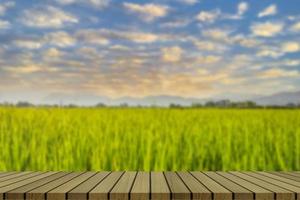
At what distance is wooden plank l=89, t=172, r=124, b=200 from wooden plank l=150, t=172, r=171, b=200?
Result: 0.91ft

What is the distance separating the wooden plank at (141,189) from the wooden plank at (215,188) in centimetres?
41

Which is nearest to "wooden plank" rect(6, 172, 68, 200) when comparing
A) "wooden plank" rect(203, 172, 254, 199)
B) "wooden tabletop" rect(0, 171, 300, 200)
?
"wooden tabletop" rect(0, 171, 300, 200)

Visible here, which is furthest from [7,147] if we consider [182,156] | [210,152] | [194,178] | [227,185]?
[227,185]

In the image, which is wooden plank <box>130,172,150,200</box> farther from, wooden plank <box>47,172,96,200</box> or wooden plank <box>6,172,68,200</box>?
wooden plank <box>6,172,68,200</box>

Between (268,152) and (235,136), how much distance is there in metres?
0.90

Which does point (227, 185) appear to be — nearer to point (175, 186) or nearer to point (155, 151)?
point (175, 186)

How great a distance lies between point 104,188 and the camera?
9.68 ft

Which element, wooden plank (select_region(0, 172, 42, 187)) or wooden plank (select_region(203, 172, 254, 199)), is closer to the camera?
wooden plank (select_region(203, 172, 254, 199))

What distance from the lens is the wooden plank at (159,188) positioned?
280 centimetres

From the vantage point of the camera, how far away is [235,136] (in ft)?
22.4

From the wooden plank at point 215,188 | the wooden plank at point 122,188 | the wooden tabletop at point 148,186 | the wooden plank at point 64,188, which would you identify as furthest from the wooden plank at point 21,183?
the wooden plank at point 215,188

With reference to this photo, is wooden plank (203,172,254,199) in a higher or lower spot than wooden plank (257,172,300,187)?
higher

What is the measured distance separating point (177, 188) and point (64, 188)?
745 millimetres

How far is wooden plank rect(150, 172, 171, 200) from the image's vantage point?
110 inches
